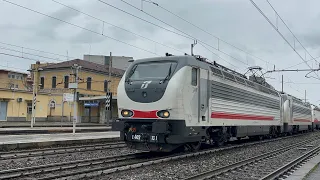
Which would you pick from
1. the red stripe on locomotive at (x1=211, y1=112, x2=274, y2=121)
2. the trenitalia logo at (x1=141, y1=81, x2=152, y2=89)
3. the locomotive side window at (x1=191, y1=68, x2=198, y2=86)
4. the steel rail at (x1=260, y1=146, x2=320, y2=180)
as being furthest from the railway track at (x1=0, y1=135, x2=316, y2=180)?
the steel rail at (x1=260, y1=146, x2=320, y2=180)

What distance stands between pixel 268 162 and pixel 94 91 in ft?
156

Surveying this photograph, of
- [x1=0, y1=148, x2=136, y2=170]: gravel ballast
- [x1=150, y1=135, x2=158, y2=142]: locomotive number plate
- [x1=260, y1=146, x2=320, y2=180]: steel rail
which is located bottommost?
[x1=260, y1=146, x2=320, y2=180]: steel rail

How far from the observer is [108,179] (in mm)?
8188

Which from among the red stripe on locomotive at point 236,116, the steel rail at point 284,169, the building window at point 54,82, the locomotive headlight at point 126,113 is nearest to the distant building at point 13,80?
the building window at point 54,82

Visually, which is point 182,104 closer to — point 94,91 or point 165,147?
point 165,147

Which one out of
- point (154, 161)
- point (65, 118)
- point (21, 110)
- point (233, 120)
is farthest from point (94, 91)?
point (154, 161)

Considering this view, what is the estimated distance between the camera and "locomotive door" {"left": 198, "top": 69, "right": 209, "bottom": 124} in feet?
41.2

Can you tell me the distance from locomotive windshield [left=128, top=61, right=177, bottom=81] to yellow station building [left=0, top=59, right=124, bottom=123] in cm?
3184

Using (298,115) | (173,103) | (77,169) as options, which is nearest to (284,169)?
(173,103)

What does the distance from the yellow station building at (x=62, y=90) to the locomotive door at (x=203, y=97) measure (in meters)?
32.0

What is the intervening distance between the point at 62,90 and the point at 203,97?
46241 millimetres

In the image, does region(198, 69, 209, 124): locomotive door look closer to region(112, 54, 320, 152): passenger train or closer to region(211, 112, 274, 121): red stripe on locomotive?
region(112, 54, 320, 152): passenger train

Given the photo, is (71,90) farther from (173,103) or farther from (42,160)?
(173,103)

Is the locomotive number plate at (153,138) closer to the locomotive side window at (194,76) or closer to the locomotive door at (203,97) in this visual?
the locomotive door at (203,97)
